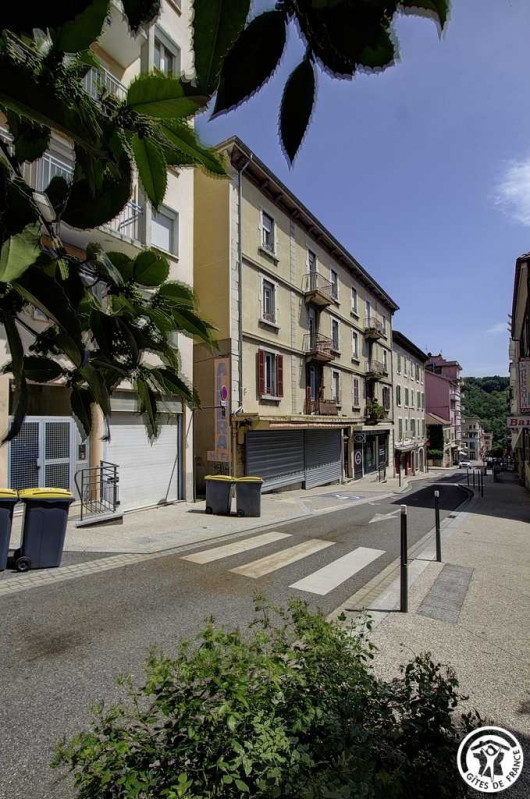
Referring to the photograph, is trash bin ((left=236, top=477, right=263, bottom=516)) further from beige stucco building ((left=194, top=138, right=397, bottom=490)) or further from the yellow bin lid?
the yellow bin lid

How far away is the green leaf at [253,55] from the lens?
777 millimetres

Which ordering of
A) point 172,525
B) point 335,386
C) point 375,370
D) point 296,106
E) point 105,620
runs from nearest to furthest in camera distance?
point 296,106
point 105,620
point 172,525
point 335,386
point 375,370

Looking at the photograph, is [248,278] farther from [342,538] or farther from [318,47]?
[318,47]

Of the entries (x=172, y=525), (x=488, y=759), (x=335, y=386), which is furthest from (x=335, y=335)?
(x=488, y=759)

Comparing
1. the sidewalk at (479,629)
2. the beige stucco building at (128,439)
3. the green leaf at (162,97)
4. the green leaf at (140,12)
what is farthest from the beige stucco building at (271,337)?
the green leaf at (140,12)

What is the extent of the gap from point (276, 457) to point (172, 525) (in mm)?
8104

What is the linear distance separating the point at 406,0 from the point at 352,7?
0.09 metres

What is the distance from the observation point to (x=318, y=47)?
0.84 metres

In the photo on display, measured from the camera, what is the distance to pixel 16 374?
1.28 meters

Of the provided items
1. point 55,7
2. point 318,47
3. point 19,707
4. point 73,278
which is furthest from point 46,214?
point 19,707

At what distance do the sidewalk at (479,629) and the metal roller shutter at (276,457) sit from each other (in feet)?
28.7

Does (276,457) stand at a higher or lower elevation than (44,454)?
lower

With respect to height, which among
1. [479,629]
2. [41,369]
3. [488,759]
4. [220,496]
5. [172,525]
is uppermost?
[41,369]

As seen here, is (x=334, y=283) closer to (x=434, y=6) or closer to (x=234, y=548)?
(x=234, y=548)
